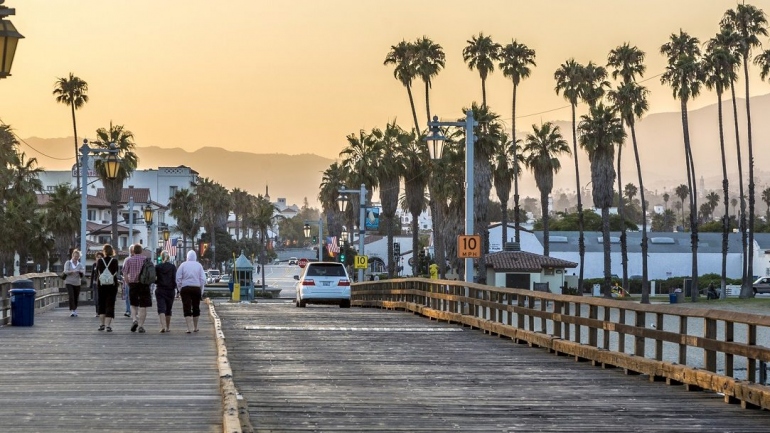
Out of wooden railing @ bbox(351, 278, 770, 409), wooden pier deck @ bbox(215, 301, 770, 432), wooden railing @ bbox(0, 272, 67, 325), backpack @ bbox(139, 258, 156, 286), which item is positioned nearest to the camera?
wooden pier deck @ bbox(215, 301, 770, 432)

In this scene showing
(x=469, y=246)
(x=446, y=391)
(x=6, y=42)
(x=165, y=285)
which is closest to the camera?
(x=6, y=42)

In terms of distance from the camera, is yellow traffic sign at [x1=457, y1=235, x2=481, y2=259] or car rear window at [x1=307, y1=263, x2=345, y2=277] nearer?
yellow traffic sign at [x1=457, y1=235, x2=481, y2=259]

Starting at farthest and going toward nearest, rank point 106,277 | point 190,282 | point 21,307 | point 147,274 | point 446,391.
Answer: point 21,307
point 106,277
point 190,282
point 147,274
point 446,391

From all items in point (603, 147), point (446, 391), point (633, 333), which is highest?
point (603, 147)

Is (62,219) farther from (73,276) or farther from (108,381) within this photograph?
(108,381)

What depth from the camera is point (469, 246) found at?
118 ft

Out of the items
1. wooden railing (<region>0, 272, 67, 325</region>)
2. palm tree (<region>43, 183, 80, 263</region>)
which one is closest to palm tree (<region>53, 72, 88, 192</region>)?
palm tree (<region>43, 183, 80, 263</region>)

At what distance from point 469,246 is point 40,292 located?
12031 mm

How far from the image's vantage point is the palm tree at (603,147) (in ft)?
343

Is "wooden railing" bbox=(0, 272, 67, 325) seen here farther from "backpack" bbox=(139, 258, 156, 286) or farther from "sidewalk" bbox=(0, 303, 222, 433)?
"backpack" bbox=(139, 258, 156, 286)

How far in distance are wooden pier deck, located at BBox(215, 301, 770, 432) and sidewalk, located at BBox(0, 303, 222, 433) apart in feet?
2.23

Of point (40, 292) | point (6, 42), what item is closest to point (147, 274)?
point (40, 292)

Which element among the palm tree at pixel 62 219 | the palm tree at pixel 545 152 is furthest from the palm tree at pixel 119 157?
the palm tree at pixel 545 152

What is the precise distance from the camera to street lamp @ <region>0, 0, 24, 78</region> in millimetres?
10617
